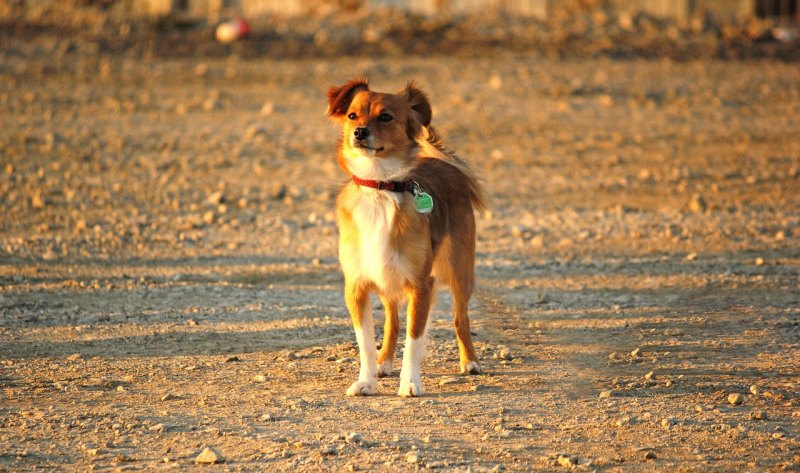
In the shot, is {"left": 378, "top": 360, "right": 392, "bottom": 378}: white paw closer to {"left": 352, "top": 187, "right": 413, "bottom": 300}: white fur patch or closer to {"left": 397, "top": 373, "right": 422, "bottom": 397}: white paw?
{"left": 397, "top": 373, "right": 422, "bottom": 397}: white paw

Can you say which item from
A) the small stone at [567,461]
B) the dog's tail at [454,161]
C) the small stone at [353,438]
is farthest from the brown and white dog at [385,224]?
the small stone at [567,461]

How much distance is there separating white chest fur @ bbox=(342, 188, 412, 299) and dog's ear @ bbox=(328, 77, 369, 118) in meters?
0.56

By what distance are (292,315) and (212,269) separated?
1405 mm

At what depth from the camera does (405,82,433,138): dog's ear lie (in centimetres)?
676

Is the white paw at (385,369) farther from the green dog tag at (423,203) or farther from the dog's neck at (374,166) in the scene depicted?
the dog's neck at (374,166)

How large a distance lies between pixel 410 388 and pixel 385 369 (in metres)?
0.48

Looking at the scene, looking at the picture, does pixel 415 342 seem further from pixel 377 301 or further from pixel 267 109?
pixel 267 109

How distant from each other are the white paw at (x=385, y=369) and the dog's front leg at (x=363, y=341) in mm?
348

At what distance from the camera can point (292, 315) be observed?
836 centimetres

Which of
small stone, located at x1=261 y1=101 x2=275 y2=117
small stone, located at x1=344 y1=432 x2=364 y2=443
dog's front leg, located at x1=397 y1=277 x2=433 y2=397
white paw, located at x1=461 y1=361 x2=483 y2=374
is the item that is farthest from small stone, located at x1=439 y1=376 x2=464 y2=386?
small stone, located at x1=261 y1=101 x2=275 y2=117

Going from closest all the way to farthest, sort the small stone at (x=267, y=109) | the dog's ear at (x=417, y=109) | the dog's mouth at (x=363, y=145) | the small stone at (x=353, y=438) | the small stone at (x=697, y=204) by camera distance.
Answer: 1. the small stone at (x=353, y=438)
2. the dog's mouth at (x=363, y=145)
3. the dog's ear at (x=417, y=109)
4. the small stone at (x=697, y=204)
5. the small stone at (x=267, y=109)

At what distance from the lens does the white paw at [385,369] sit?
700cm

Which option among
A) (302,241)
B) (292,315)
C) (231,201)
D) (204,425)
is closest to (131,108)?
(231,201)

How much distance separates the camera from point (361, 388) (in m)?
6.56
